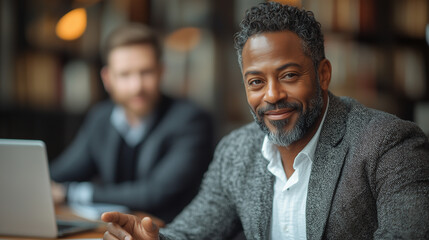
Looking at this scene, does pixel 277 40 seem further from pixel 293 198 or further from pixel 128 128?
pixel 128 128

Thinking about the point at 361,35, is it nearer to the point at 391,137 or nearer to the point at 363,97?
the point at 363,97

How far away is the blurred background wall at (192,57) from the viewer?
3.71 meters

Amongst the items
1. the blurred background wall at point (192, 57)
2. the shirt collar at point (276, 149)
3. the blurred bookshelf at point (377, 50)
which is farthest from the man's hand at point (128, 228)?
the blurred bookshelf at point (377, 50)

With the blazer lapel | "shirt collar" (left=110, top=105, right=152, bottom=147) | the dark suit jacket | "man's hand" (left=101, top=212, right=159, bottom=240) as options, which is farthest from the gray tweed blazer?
"shirt collar" (left=110, top=105, right=152, bottom=147)

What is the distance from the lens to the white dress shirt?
1.50 metres

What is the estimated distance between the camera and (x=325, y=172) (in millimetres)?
1436

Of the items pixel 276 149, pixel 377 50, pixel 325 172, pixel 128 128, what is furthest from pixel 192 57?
pixel 325 172

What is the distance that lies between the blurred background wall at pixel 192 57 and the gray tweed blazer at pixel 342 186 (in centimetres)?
217

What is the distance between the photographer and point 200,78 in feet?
13.0

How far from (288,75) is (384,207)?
18.0 inches

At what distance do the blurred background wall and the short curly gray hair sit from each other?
2275 mm

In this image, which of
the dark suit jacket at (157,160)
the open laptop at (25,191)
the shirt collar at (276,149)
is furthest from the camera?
the dark suit jacket at (157,160)

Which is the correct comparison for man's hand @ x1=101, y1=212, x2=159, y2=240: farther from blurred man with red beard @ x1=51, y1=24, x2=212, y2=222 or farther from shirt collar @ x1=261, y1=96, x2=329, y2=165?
blurred man with red beard @ x1=51, y1=24, x2=212, y2=222

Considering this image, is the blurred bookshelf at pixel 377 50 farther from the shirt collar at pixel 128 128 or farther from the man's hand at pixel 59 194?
the man's hand at pixel 59 194
